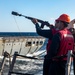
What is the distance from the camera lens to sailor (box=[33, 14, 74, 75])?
270 inches

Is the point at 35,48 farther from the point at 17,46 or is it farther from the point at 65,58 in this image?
the point at 65,58

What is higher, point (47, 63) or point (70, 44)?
point (70, 44)

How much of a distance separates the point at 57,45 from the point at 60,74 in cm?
71

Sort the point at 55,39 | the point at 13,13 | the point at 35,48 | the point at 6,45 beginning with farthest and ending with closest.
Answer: the point at 35,48 → the point at 6,45 → the point at 13,13 → the point at 55,39

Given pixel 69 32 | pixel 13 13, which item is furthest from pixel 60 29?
pixel 13 13

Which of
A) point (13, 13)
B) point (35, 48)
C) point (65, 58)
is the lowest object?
point (35, 48)

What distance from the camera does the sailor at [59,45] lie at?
6863 mm

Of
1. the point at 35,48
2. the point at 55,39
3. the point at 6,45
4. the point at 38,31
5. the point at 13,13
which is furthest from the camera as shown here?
the point at 35,48

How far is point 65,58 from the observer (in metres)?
6.95

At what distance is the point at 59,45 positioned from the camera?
6.90m

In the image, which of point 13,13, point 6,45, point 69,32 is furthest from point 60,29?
point 6,45

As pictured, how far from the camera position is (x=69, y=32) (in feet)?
23.7

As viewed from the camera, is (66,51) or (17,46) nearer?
(66,51)

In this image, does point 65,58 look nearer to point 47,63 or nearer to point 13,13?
point 47,63
